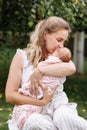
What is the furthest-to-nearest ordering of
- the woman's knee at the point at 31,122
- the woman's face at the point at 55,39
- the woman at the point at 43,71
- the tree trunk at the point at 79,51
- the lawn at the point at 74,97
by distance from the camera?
the tree trunk at the point at 79,51, the lawn at the point at 74,97, the woman's face at the point at 55,39, the woman at the point at 43,71, the woman's knee at the point at 31,122

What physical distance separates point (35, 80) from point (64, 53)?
0.33m

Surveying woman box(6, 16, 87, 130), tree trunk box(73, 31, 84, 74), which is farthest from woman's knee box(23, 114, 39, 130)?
tree trunk box(73, 31, 84, 74)

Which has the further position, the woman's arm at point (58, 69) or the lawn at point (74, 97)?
the lawn at point (74, 97)

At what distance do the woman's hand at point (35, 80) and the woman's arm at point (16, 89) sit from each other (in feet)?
0.24

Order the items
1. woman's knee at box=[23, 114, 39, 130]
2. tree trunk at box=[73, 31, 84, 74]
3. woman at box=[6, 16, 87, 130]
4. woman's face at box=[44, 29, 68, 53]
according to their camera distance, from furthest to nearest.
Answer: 1. tree trunk at box=[73, 31, 84, 74]
2. woman's face at box=[44, 29, 68, 53]
3. woman at box=[6, 16, 87, 130]
4. woman's knee at box=[23, 114, 39, 130]

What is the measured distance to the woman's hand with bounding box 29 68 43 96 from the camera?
17.0 ft

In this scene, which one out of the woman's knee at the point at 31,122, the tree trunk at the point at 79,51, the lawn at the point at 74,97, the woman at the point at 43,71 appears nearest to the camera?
the woman's knee at the point at 31,122

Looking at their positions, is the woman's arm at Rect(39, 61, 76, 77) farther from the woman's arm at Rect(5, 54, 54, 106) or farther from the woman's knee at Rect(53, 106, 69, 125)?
the woman's knee at Rect(53, 106, 69, 125)

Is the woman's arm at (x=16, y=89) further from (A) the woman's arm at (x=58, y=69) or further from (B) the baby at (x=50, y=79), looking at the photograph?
(A) the woman's arm at (x=58, y=69)

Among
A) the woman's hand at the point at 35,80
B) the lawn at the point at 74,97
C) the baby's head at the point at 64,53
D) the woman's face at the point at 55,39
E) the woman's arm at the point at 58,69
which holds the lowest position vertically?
the lawn at the point at 74,97

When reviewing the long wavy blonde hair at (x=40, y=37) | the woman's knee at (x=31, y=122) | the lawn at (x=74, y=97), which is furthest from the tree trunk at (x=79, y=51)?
the woman's knee at (x=31, y=122)

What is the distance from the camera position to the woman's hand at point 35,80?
17.0 feet

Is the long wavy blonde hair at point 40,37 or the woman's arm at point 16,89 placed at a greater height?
the long wavy blonde hair at point 40,37

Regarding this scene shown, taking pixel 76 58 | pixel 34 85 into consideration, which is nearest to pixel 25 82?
pixel 34 85
